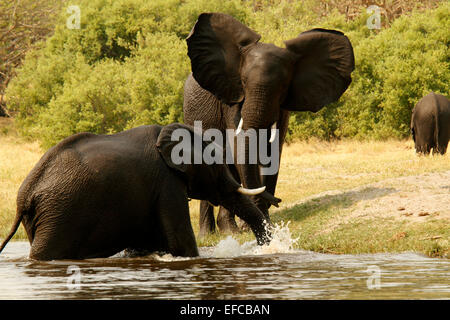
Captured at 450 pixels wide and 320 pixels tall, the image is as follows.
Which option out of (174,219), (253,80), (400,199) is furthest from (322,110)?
(174,219)

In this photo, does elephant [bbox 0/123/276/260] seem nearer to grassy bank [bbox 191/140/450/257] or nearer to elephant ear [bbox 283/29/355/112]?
grassy bank [bbox 191/140/450/257]

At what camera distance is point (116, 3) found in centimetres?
3619

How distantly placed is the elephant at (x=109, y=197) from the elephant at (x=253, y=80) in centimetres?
233

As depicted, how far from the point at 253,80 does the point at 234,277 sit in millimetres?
4252

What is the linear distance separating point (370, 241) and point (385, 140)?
Result: 18612 mm

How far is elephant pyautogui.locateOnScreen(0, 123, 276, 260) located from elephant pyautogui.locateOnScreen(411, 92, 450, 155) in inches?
532

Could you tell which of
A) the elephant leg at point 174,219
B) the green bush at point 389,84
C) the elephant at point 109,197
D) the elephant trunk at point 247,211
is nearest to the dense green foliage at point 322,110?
the green bush at point 389,84

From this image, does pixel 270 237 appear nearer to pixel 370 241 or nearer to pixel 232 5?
pixel 370 241

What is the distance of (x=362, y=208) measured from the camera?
11859 millimetres

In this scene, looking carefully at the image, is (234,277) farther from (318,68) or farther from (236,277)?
(318,68)

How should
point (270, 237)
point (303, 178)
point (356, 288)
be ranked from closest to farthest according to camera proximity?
point (356, 288)
point (270, 237)
point (303, 178)

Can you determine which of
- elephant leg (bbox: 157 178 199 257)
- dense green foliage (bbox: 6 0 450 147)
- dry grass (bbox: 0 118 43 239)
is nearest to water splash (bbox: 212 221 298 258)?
elephant leg (bbox: 157 178 199 257)

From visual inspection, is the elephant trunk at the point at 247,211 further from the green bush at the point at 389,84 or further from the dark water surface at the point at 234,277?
the green bush at the point at 389,84

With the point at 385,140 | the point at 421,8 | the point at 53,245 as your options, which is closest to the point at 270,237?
the point at 53,245
